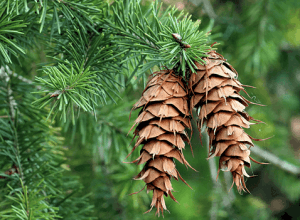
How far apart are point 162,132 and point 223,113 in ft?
0.30

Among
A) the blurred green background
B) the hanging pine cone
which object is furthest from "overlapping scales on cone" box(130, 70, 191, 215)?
the blurred green background

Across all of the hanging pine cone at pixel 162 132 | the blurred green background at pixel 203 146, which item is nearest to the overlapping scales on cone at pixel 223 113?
the hanging pine cone at pixel 162 132

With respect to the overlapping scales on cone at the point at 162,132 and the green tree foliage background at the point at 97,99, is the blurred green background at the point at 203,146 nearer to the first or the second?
the green tree foliage background at the point at 97,99

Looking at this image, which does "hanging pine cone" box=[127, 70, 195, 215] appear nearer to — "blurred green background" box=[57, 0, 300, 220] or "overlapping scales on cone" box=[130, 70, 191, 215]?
"overlapping scales on cone" box=[130, 70, 191, 215]

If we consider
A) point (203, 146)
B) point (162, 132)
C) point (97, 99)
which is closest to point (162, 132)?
point (162, 132)

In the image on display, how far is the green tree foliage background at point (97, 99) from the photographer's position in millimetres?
381

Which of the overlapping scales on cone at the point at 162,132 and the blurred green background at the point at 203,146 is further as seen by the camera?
the blurred green background at the point at 203,146

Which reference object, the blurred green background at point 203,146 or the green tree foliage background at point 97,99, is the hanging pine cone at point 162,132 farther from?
the blurred green background at point 203,146

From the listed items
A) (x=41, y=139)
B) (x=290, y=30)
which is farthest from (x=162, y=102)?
(x=290, y=30)

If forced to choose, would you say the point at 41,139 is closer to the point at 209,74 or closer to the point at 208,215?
the point at 209,74

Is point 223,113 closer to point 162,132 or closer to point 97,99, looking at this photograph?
point 162,132

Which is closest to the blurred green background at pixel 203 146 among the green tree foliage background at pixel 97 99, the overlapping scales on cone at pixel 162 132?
the green tree foliage background at pixel 97 99

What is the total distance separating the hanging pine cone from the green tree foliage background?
48 millimetres

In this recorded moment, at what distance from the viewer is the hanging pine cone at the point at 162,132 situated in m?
0.32
